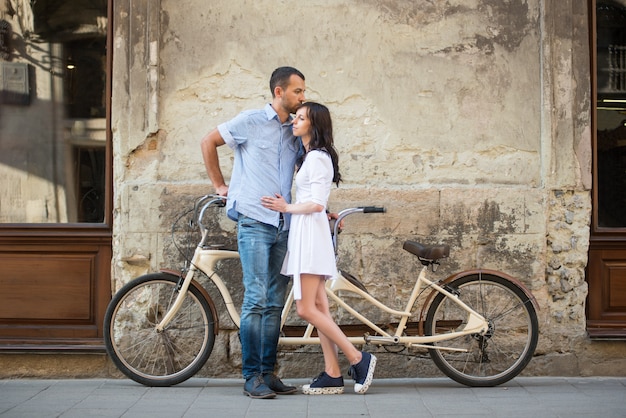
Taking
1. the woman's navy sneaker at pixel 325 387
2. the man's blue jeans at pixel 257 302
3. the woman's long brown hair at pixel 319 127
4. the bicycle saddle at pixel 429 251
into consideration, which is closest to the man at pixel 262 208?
the man's blue jeans at pixel 257 302

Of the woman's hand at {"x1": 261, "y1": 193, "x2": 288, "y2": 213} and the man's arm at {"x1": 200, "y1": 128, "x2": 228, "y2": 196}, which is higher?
the man's arm at {"x1": 200, "y1": 128, "x2": 228, "y2": 196}

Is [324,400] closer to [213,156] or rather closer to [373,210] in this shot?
[373,210]

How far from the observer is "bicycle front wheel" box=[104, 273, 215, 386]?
5.80 meters

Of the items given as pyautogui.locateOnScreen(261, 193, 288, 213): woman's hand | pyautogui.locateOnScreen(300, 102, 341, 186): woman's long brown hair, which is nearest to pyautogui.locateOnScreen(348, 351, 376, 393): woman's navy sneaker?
pyautogui.locateOnScreen(261, 193, 288, 213): woman's hand

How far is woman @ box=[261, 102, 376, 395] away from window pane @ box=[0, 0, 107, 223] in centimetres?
189

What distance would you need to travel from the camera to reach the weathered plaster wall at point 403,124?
250 inches

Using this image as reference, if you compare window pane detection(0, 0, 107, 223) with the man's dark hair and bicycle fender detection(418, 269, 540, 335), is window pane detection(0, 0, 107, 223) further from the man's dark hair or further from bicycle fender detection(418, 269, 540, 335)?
bicycle fender detection(418, 269, 540, 335)

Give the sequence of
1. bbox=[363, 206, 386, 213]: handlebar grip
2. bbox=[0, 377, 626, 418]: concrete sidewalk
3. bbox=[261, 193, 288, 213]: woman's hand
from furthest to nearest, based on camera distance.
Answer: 1. bbox=[363, 206, 386, 213]: handlebar grip
2. bbox=[261, 193, 288, 213]: woman's hand
3. bbox=[0, 377, 626, 418]: concrete sidewalk

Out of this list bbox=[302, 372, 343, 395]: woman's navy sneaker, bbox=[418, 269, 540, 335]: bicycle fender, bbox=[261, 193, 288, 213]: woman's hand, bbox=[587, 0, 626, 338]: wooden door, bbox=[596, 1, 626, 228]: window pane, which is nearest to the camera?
bbox=[261, 193, 288, 213]: woman's hand

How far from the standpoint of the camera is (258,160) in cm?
556

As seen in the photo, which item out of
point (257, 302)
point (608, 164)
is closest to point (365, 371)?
point (257, 302)

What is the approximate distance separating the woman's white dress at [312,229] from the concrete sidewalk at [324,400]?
746mm

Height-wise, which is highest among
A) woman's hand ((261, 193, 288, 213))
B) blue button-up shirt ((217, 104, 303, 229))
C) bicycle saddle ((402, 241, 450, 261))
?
blue button-up shirt ((217, 104, 303, 229))

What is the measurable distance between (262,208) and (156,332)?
45.0 inches
